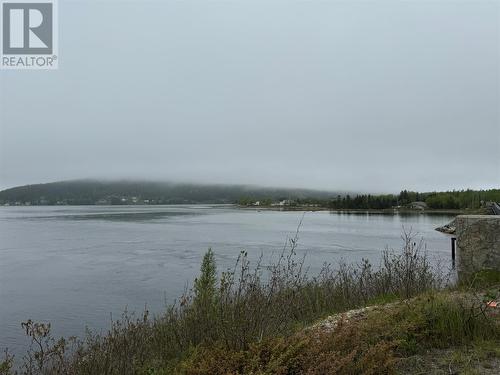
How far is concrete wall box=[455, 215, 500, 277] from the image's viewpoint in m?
8.49

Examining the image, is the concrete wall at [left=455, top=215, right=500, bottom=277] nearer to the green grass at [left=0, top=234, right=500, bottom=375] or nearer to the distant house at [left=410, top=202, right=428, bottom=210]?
the green grass at [left=0, top=234, right=500, bottom=375]

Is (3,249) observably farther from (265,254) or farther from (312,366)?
(312,366)

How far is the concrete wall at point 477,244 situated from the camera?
8492 mm

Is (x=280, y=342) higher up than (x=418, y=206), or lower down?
higher up

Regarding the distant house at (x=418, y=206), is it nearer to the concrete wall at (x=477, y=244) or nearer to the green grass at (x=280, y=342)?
the concrete wall at (x=477, y=244)

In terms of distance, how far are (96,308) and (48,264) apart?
12.2m

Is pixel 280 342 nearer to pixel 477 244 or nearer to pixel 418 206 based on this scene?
pixel 477 244

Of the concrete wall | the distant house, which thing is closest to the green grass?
the concrete wall

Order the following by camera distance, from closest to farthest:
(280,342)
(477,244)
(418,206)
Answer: (280,342)
(477,244)
(418,206)

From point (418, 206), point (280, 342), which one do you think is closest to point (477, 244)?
point (280, 342)

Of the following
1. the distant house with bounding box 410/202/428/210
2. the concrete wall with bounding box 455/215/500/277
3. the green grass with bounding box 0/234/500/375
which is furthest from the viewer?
the distant house with bounding box 410/202/428/210

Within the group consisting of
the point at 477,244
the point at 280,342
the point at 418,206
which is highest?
the point at 477,244

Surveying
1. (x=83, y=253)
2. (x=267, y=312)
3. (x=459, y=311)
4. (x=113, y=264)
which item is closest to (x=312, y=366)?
(x=267, y=312)

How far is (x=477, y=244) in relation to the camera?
28.7 ft
